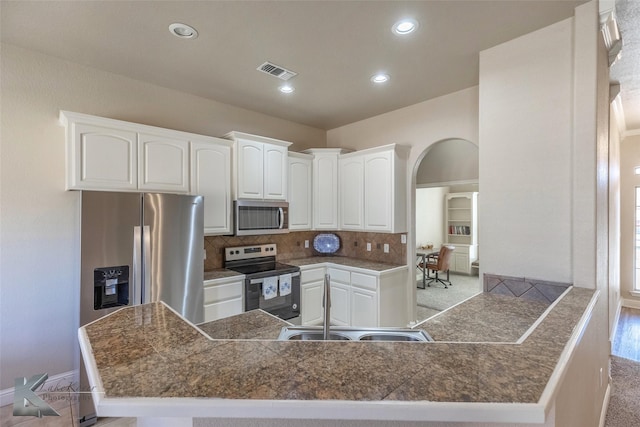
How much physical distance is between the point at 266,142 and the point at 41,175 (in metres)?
2.10

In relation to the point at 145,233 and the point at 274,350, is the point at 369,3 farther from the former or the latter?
the point at 145,233

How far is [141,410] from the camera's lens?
62 cm

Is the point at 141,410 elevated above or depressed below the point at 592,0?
Answer: below

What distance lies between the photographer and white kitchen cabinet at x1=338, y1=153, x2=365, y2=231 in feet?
12.9

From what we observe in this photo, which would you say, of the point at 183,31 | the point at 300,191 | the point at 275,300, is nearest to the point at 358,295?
the point at 275,300

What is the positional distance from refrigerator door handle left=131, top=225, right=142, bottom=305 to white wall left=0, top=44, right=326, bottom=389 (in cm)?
38

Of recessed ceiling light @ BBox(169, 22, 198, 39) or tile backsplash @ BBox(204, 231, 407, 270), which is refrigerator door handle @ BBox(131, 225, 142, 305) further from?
recessed ceiling light @ BBox(169, 22, 198, 39)

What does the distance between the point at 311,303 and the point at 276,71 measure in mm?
2703

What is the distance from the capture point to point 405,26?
2094mm

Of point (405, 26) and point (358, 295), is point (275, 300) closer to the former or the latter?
point (358, 295)

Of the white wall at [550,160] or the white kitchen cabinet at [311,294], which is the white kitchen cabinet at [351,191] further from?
the white wall at [550,160]

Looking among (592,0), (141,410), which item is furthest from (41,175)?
(592,0)

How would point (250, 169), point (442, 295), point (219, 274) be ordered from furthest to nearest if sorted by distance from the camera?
point (442, 295)
point (250, 169)
point (219, 274)

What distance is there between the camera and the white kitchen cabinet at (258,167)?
3338 millimetres
